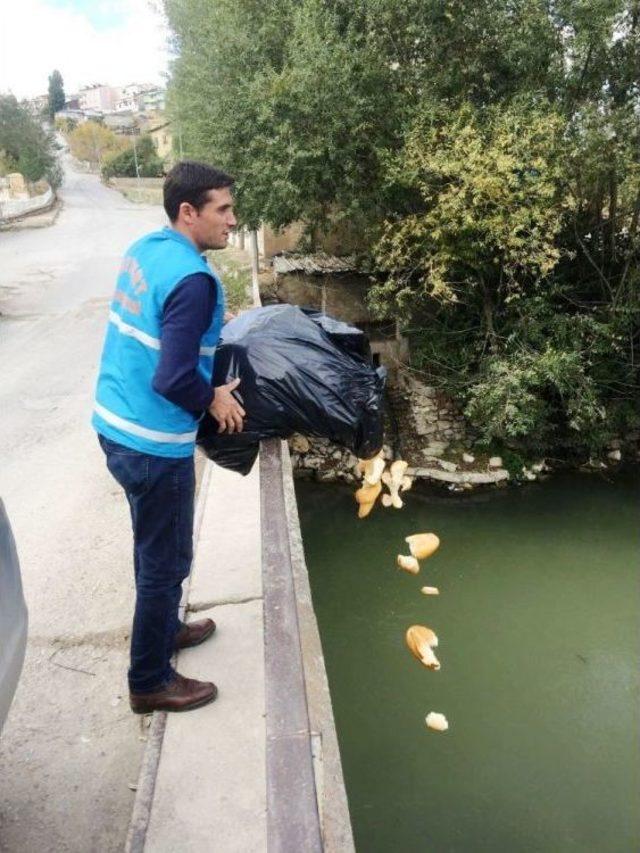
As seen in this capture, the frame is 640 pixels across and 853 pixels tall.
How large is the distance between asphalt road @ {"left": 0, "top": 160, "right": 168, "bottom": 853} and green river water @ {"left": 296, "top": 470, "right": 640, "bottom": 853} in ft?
8.35

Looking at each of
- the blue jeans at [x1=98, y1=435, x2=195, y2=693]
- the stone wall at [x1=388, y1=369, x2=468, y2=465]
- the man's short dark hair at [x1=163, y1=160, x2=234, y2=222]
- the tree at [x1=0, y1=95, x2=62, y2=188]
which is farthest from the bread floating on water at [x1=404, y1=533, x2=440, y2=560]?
the tree at [x1=0, y1=95, x2=62, y2=188]

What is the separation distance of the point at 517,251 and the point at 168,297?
711 cm

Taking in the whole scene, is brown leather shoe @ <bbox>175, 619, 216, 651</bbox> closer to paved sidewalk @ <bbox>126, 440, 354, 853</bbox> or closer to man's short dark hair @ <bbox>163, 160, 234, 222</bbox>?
paved sidewalk @ <bbox>126, 440, 354, 853</bbox>

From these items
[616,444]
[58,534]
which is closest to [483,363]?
[616,444]

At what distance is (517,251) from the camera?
7.78 meters

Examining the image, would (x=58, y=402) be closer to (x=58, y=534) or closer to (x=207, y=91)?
(x=58, y=534)

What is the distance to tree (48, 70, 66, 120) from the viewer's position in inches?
3012

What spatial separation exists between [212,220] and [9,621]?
1.24m

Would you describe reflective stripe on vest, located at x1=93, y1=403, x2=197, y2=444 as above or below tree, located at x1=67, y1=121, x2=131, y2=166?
below

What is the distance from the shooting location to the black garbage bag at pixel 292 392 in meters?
2.54

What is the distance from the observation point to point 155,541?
1845 millimetres

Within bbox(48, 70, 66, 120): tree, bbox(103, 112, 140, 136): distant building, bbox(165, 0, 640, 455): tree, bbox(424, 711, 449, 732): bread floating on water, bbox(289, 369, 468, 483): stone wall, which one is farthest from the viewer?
bbox(48, 70, 66, 120): tree

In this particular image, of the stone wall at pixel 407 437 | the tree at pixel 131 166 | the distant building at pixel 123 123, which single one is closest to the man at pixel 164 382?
the stone wall at pixel 407 437

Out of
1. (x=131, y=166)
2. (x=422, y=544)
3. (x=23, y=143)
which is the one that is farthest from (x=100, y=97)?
(x=422, y=544)
